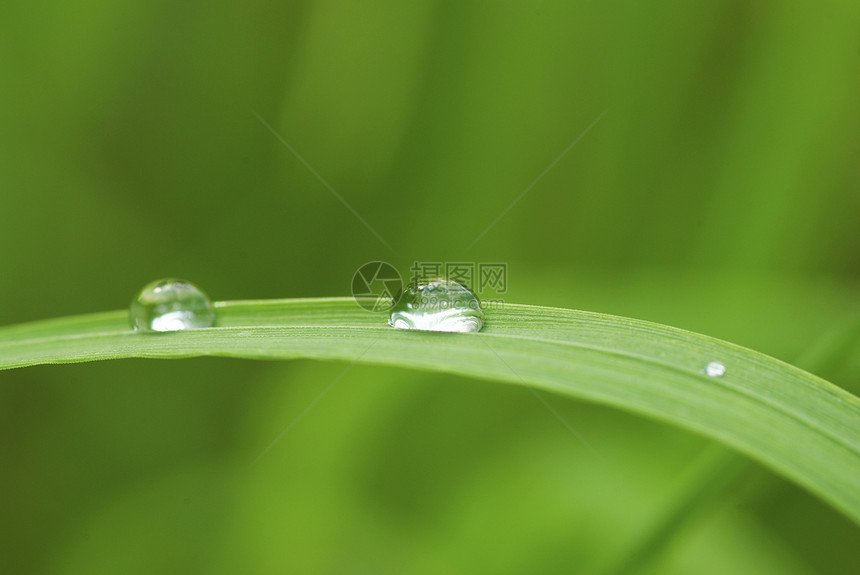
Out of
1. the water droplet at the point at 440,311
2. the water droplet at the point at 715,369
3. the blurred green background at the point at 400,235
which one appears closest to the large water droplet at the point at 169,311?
the water droplet at the point at 440,311

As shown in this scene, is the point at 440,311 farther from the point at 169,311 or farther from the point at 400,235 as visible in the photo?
the point at 400,235

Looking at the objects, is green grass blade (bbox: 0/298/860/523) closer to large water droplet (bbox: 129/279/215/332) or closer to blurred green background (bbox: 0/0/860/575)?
large water droplet (bbox: 129/279/215/332)

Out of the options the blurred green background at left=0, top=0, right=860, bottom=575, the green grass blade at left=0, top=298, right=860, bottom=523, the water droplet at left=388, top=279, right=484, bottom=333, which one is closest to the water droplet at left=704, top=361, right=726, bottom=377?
the green grass blade at left=0, top=298, right=860, bottom=523

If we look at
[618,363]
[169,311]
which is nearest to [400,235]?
[169,311]

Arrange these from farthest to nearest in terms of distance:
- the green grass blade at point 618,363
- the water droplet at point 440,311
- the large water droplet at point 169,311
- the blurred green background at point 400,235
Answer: the blurred green background at point 400,235 < the large water droplet at point 169,311 < the water droplet at point 440,311 < the green grass blade at point 618,363

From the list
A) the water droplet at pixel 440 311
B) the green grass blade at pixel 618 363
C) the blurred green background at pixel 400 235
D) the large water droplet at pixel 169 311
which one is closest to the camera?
the green grass blade at pixel 618 363

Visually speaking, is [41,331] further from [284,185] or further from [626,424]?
[626,424]

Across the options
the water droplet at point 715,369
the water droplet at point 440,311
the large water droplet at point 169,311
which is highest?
the water droplet at point 440,311

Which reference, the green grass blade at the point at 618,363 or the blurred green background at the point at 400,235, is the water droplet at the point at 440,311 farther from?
the blurred green background at the point at 400,235
